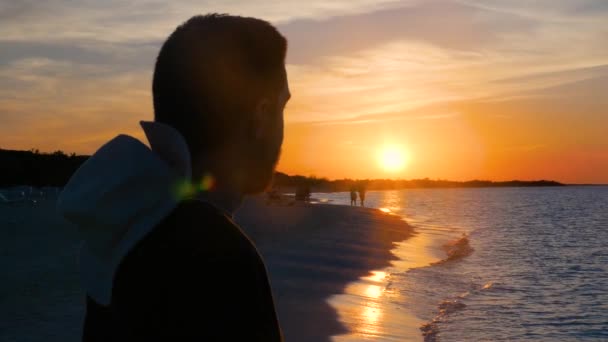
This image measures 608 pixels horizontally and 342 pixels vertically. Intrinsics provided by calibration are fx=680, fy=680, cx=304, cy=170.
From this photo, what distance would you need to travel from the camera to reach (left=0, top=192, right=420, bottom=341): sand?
873 cm

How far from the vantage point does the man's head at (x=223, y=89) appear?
4.56ft

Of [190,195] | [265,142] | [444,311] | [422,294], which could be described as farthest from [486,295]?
[190,195]

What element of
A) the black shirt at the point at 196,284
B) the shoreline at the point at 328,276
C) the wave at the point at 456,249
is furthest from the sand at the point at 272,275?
the black shirt at the point at 196,284

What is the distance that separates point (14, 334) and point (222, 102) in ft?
24.0

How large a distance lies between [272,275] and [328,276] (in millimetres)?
1354

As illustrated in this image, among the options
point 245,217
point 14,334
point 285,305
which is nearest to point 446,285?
point 285,305

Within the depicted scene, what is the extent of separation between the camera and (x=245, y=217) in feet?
90.2

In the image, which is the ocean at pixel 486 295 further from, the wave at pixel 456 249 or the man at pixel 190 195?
the man at pixel 190 195

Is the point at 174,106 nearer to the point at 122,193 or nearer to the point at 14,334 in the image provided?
the point at 122,193

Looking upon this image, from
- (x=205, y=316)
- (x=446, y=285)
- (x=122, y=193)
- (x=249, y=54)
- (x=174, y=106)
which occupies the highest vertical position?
(x=249, y=54)

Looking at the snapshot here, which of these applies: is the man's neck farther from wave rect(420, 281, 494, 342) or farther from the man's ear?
wave rect(420, 281, 494, 342)

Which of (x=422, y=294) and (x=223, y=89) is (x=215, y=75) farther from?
(x=422, y=294)

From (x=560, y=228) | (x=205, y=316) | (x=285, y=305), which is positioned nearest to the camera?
(x=205, y=316)

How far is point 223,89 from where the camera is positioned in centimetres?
137
